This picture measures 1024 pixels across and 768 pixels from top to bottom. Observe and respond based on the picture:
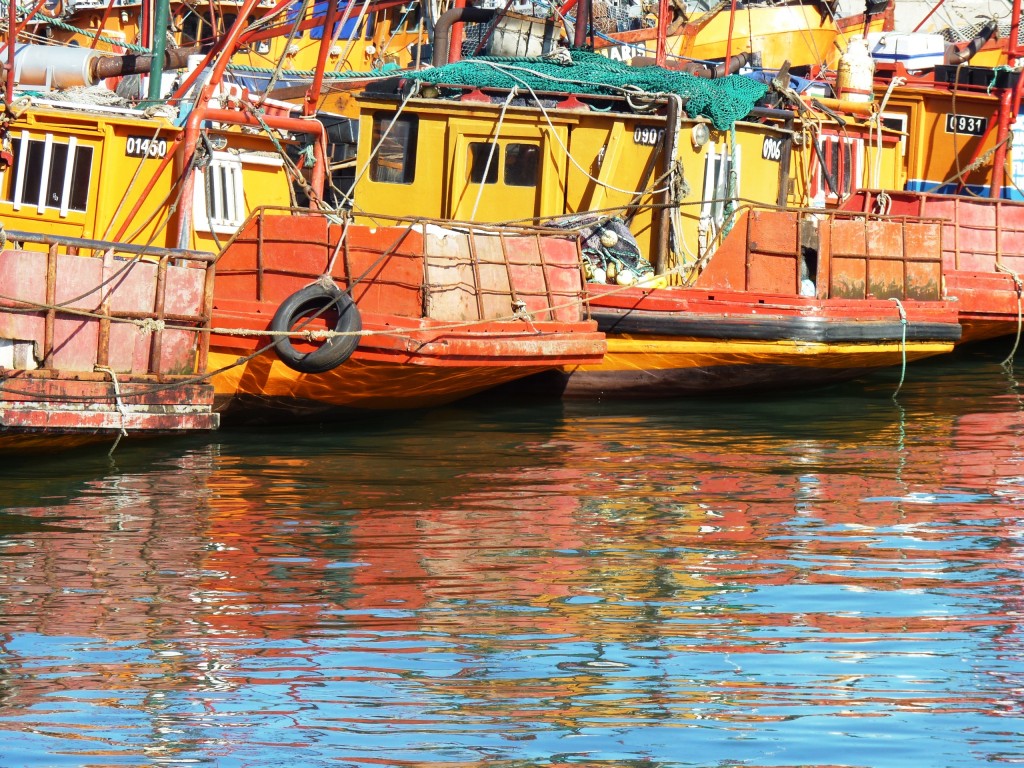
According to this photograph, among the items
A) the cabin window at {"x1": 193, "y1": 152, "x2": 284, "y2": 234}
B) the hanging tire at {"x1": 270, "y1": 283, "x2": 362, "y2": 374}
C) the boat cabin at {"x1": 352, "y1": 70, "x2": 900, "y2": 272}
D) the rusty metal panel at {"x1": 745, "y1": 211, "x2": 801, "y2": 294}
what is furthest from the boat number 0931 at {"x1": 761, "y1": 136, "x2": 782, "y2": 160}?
the hanging tire at {"x1": 270, "y1": 283, "x2": 362, "y2": 374}

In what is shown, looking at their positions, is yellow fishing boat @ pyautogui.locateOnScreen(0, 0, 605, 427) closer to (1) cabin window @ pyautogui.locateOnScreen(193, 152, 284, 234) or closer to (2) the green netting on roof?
(1) cabin window @ pyautogui.locateOnScreen(193, 152, 284, 234)

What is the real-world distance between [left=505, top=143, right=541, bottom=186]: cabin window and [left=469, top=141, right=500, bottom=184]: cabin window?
0.40 feet

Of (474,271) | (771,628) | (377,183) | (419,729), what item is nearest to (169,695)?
(419,729)

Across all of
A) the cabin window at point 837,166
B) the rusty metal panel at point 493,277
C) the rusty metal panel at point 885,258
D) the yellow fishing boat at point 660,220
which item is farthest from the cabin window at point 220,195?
the cabin window at point 837,166

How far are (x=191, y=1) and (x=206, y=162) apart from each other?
1590 centimetres

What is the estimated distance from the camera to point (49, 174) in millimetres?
13359

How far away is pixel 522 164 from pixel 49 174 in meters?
4.50

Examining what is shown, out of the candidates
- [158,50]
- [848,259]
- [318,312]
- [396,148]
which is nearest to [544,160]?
[396,148]

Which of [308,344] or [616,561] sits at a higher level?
[308,344]

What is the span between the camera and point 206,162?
1296cm

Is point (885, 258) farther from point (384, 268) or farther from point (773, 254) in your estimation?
point (384, 268)

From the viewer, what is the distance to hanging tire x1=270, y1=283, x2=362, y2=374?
37.5ft

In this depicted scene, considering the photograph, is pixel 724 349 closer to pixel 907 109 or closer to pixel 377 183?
pixel 377 183

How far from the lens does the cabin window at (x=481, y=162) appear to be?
48.8ft
